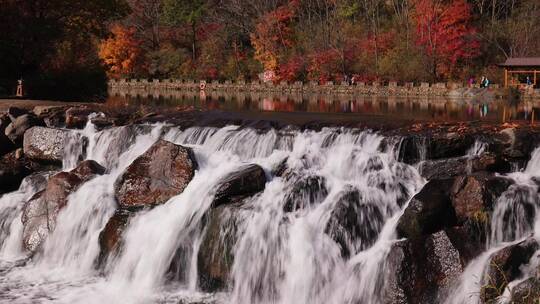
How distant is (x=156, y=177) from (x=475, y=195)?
659 cm

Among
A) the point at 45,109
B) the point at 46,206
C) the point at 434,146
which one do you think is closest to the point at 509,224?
the point at 434,146

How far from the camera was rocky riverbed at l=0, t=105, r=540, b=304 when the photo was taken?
32.3 feet

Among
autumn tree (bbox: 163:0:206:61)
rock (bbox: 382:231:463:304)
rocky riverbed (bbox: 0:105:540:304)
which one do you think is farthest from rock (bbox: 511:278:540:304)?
autumn tree (bbox: 163:0:206:61)

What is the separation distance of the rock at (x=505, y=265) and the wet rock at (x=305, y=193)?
379 centimetres

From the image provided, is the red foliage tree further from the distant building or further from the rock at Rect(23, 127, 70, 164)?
the rock at Rect(23, 127, 70, 164)

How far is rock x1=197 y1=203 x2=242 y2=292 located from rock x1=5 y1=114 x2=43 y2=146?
8.63m

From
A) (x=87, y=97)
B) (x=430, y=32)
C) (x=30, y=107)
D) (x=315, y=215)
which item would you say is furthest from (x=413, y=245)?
(x=430, y=32)

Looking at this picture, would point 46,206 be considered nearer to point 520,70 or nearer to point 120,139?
point 120,139

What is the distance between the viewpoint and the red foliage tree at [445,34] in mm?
54938

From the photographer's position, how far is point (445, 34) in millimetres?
56500

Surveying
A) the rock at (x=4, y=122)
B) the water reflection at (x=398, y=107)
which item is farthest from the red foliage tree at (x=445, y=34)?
the rock at (x=4, y=122)

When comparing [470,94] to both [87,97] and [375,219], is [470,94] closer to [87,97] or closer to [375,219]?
[87,97]

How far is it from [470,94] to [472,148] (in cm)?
3242

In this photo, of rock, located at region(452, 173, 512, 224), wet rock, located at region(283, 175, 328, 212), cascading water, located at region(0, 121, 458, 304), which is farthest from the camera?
wet rock, located at region(283, 175, 328, 212)
